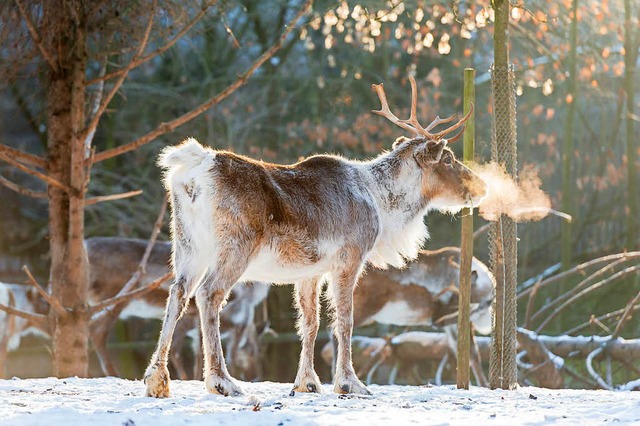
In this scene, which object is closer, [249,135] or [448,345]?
[448,345]

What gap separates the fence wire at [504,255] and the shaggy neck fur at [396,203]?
2.28 feet

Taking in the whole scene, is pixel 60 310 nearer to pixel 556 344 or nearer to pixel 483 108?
pixel 556 344

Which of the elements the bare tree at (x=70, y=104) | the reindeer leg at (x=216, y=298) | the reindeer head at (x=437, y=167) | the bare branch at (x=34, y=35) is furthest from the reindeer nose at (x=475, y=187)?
the bare branch at (x=34, y=35)

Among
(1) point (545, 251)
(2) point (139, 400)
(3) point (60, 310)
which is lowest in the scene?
(2) point (139, 400)

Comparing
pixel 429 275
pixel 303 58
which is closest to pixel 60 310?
pixel 429 275

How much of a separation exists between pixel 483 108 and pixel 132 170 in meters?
6.00

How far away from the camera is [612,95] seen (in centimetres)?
1888

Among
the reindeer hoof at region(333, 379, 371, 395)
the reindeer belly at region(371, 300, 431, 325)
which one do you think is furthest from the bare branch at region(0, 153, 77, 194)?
the reindeer belly at region(371, 300, 431, 325)

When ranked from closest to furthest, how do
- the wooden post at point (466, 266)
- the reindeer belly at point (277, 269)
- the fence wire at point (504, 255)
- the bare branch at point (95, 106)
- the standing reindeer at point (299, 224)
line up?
the standing reindeer at point (299, 224), the reindeer belly at point (277, 269), the wooden post at point (466, 266), the fence wire at point (504, 255), the bare branch at point (95, 106)

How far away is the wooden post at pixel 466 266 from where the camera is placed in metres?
8.18

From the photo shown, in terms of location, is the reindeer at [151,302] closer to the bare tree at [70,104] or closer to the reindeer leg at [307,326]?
the bare tree at [70,104]


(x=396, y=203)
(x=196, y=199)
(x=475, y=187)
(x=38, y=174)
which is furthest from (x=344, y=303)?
(x=38, y=174)

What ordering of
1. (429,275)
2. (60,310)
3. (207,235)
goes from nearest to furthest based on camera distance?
(207,235) < (60,310) < (429,275)

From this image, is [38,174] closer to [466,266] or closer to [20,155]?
[20,155]
